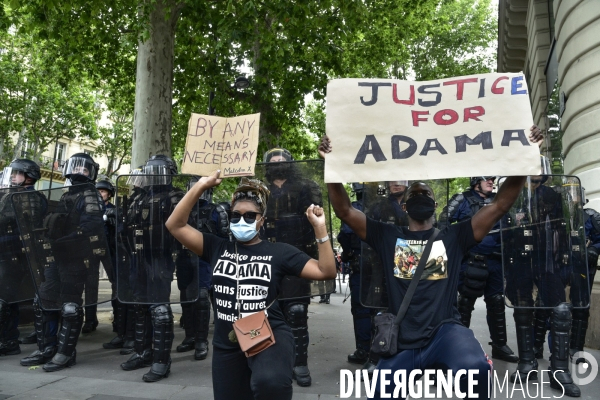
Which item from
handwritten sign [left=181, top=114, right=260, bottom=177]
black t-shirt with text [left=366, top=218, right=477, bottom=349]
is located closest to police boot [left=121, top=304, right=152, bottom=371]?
handwritten sign [left=181, top=114, right=260, bottom=177]

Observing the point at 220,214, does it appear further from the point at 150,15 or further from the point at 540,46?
the point at 540,46

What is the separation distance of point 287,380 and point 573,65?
814 cm

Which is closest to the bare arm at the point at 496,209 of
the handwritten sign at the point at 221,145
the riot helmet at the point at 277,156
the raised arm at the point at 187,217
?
the handwritten sign at the point at 221,145

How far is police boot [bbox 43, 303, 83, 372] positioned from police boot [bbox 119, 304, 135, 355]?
0.72 metres

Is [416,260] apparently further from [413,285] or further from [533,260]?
[533,260]

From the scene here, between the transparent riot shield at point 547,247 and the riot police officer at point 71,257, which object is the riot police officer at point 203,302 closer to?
the riot police officer at point 71,257

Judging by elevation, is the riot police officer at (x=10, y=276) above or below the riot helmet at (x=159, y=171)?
below

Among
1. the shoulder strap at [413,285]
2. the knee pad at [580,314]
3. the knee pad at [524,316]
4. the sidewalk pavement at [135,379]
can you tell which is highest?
the shoulder strap at [413,285]

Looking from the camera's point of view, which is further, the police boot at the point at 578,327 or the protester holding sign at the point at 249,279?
the police boot at the point at 578,327

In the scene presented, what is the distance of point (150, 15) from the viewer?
9727 mm

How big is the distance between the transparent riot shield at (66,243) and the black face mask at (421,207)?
3669mm

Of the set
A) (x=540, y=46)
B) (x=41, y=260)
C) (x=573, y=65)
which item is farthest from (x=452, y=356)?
(x=540, y=46)

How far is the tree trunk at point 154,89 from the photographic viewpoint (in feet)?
30.9

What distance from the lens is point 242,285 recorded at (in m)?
3.30
